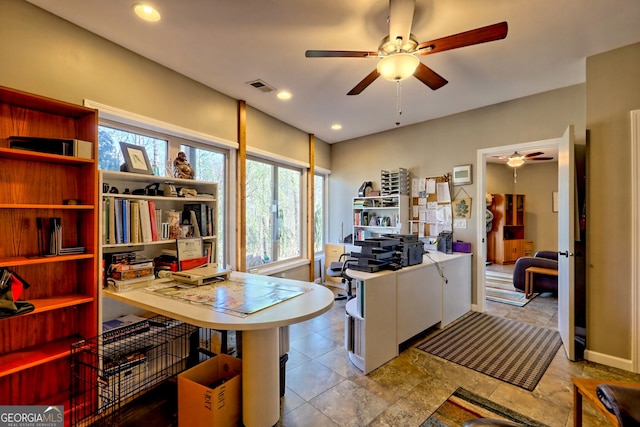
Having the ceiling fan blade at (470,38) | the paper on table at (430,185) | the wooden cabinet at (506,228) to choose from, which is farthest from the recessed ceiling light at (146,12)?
the wooden cabinet at (506,228)

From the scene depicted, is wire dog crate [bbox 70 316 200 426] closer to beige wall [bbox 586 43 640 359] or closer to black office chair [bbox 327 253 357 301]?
black office chair [bbox 327 253 357 301]

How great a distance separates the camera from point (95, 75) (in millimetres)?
2180

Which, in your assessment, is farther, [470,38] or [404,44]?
[404,44]

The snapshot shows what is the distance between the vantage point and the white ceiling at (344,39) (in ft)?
6.29

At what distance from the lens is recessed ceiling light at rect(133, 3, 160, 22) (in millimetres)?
1898

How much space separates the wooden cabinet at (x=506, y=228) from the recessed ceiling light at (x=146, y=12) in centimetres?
786

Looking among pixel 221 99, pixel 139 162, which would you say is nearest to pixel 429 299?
pixel 139 162

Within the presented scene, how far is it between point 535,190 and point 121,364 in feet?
29.9

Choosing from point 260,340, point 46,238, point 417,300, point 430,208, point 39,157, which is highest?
point 39,157

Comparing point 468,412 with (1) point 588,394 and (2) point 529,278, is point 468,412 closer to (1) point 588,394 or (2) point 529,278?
(1) point 588,394

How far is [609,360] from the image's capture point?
2.46m

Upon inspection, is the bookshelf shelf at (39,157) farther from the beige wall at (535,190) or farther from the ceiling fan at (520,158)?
the beige wall at (535,190)

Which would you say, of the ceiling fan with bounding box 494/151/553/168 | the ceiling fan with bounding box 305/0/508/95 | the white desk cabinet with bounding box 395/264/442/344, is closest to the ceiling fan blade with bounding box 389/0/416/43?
the ceiling fan with bounding box 305/0/508/95

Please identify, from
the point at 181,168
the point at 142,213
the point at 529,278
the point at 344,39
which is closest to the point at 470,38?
the point at 344,39
